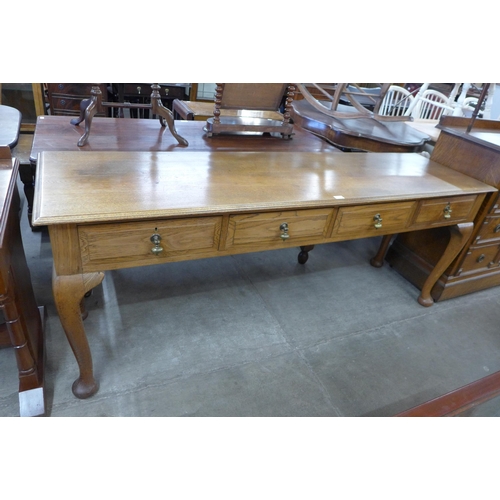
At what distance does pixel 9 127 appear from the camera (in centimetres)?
188

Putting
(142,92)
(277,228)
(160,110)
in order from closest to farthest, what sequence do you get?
(277,228) → (160,110) → (142,92)

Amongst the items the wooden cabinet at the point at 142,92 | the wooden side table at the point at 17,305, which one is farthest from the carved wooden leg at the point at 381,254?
the wooden cabinet at the point at 142,92

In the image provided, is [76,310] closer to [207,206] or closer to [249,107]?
[207,206]

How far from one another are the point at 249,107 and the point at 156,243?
1.26 meters

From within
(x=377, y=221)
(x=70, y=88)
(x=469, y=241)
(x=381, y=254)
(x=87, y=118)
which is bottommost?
(x=381, y=254)

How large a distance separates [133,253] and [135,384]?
0.62 metres

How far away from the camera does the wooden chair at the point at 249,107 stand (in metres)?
1.97

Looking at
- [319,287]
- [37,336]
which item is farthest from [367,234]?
[37,336]

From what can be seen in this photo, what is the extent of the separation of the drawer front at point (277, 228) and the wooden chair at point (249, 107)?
967 millimetres

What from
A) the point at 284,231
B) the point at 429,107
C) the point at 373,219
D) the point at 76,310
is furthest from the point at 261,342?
the point at 429,107

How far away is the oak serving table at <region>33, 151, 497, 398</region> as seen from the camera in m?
1.09

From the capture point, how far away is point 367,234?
5.11 ft

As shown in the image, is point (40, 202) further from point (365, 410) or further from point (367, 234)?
point (365, 410)

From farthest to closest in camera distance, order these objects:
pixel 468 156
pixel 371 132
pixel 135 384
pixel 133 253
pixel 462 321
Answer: pixel 371 132, pixel 462 321, pixel 468 156, pixel 135 384, pixel 133 253
